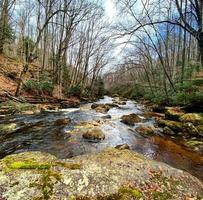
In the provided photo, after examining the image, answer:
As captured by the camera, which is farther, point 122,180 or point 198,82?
point 198,82

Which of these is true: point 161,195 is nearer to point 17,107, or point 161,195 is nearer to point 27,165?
point 27,165

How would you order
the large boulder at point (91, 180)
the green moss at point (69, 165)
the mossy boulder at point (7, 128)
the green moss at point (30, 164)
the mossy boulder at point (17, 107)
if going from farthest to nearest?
the mossy boulder at point (17, 107)
the mossy boulder at point (7, 128)
the green moss at point (69, 165)
the green moss at point (30, 164)
the large boulder at point (91, 180)

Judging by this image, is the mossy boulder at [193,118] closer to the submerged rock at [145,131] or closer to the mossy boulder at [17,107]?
the submerged rock at [145,131]

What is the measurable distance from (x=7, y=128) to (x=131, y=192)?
7.15 metres

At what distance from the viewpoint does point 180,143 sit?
874 cm

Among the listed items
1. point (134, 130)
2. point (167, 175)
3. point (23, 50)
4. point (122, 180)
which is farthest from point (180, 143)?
point (23, 50)

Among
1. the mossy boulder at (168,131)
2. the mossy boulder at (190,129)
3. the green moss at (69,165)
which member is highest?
the green moss at (69,165)

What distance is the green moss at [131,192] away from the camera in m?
3.16

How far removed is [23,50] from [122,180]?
2803cm

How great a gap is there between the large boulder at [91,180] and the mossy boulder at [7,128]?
15.8 feet

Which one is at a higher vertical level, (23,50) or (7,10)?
(7,10)

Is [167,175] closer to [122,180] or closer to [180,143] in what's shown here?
[122,180]

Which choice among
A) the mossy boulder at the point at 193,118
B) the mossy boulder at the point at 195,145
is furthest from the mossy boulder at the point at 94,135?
the mossy boulder at the point at 193,118

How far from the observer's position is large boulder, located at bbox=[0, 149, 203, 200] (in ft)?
9.90
